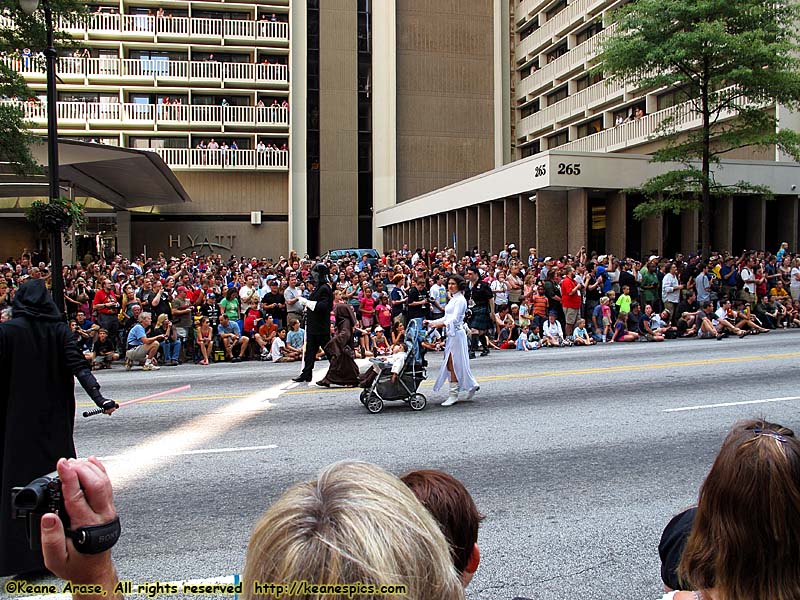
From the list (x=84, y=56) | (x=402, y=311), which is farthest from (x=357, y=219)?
(x=402, y=311)

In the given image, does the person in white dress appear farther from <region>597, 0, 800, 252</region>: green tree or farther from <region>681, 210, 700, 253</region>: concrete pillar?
<region>681, 210, 700, 253</region>: concrete pillar

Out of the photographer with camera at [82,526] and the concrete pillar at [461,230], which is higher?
the concrete pillar at [461,230]

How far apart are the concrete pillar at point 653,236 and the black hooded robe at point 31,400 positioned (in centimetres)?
2621

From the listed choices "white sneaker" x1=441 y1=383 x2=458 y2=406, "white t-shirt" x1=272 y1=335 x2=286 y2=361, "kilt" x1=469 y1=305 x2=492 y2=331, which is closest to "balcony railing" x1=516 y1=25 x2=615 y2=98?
"kilt" x1=469 y1=305 x2=492 y2=331

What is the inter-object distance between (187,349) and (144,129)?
109 ft

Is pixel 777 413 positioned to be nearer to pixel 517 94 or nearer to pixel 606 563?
pixel 606 563

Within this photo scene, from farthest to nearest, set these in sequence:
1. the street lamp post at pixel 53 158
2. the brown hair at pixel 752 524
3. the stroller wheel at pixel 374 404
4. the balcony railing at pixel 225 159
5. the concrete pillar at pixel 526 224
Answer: the balcony railing at pixel 225 159 → the concrete pillar at pixel 526 224 → the street lamp post at pixel 53 158 → the stroller wheel at pixel 374 404 → the brown hair at pixel 752 524

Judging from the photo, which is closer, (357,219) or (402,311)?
(402,311)

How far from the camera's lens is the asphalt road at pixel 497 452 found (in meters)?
5.09

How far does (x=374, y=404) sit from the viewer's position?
10.3 metres

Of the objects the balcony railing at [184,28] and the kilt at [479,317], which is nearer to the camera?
the kilt at [479,317]

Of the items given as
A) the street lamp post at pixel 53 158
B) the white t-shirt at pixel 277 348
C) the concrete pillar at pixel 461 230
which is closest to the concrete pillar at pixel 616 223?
the concrete pillar at pixel 461 230

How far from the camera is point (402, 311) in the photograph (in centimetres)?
1858

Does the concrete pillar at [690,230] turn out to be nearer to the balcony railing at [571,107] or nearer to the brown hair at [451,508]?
the balcony railing at [571,107]
